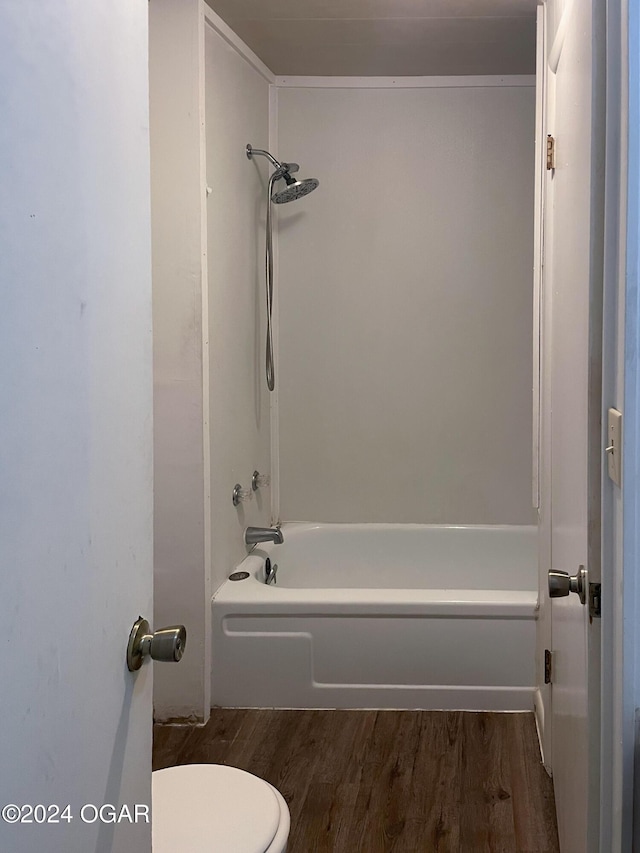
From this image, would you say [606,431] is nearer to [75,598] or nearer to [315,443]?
[75,598]

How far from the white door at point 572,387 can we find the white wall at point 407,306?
1333 millimetres

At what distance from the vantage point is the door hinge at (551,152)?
7.30 feet

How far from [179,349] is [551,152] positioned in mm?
1286

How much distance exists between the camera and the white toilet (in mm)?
1397

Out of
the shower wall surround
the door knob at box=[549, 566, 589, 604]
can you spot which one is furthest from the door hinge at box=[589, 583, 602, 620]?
the shower wall surround

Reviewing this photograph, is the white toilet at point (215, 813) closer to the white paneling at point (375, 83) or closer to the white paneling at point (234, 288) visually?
the white paneling at point (234, 288)

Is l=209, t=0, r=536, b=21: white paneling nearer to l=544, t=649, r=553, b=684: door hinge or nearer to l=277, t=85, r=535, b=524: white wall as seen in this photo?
l=277, t=85, r=535, b=524: white wall

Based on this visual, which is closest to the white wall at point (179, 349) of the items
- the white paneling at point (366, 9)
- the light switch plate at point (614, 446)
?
the white paneling at point (366, 9)

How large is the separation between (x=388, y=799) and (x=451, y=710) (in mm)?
626

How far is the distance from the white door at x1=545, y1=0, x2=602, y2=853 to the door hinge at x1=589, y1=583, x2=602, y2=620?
0.02 metres

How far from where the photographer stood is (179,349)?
9.19ft

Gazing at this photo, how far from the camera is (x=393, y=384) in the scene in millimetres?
3830

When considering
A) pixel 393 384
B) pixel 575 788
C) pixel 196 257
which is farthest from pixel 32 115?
pixel 393 384

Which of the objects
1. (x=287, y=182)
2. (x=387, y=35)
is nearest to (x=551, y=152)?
(x=387, y=35)
